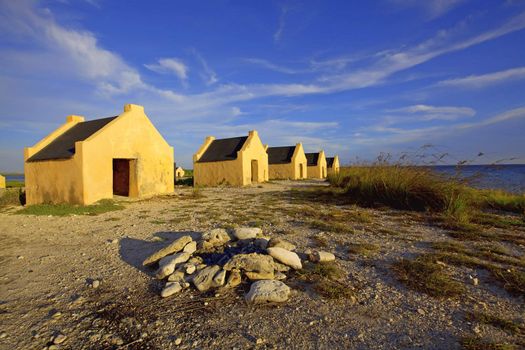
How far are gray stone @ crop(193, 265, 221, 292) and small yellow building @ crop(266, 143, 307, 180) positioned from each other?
2720cm

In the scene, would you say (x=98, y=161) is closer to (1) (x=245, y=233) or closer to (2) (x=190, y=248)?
(2) (x=190, y=248)

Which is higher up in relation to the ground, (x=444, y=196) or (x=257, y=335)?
(x=444, y=196)

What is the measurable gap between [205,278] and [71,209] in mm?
8843

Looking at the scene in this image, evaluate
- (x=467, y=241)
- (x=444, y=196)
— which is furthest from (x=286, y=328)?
(x=444, y=196)

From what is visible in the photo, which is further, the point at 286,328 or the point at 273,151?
the point at 273,151

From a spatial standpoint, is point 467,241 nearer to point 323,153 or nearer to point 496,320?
point 496,320

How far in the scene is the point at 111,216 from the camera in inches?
371

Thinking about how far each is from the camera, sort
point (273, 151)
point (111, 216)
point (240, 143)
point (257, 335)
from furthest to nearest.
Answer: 1. point (273, 151)
2. point (240, 143)
3. point (111, 216)
4. point (257, 335)

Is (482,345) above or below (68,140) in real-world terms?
below

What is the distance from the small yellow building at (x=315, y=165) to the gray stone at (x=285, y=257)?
3278 centimetres

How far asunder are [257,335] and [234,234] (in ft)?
9.25

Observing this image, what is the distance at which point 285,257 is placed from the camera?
4.45 meters

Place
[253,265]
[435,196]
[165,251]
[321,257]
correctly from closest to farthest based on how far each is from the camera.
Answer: [253,265]
[321,257]
[165,251]
[435,196]

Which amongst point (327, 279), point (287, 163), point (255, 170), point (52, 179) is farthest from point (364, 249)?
point (287, 163)
